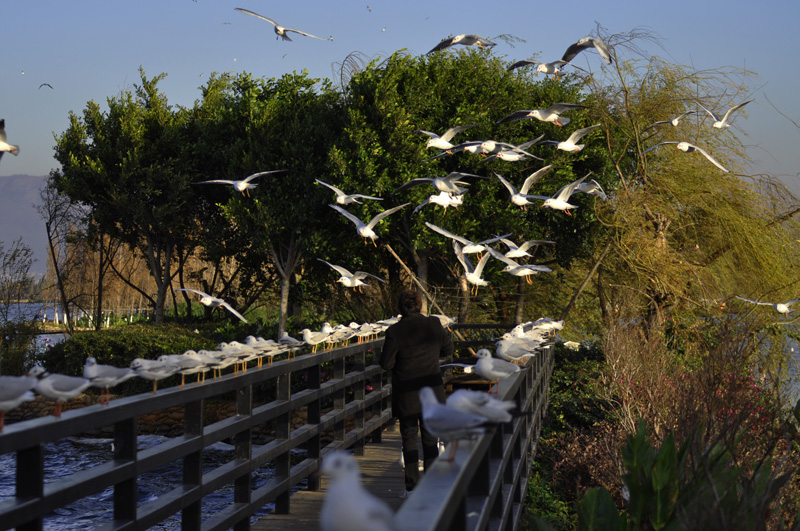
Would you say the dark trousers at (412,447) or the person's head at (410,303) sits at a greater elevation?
the person's head at (410,303)

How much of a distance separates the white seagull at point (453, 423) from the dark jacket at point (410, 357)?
329 cm

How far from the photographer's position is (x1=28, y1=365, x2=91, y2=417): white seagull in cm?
368

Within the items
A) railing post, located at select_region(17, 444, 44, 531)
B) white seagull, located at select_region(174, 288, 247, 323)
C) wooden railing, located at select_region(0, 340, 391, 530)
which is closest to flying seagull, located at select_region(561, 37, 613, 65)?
white seagull, located at select_region(174, 288, 247, 323)

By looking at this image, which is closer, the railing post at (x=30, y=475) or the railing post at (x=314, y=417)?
the railing post at (x=30, y=475)

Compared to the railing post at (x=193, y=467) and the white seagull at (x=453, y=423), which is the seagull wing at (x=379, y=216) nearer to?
the railing post at (x=193, y=467)

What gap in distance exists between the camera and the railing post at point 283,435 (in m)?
6.39

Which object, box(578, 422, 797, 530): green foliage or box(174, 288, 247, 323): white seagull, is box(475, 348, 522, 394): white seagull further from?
box(174, 288, 247, 323): white seagull

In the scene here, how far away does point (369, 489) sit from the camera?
7.32m

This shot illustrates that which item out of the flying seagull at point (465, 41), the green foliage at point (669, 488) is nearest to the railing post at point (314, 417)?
the green foliage at point (669, 488)

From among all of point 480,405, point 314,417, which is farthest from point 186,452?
point 314,417

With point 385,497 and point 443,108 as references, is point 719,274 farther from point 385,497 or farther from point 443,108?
point 385,497

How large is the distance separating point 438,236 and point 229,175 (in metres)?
7.58

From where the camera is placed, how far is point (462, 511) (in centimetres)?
256

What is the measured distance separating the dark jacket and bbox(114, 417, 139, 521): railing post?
106 inches
